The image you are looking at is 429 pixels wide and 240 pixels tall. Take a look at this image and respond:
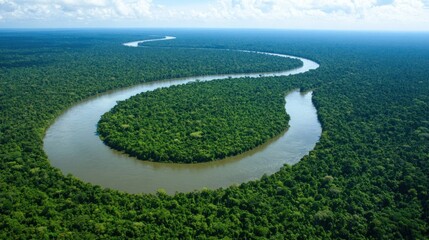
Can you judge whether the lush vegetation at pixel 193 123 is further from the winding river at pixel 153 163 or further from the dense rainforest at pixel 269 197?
the dense rainforest at pixel 269 197

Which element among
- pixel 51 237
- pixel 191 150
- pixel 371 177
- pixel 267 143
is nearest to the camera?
pixel 51 237

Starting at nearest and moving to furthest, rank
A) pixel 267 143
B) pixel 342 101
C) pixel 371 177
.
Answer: pixel 371 177, pixel 267 143, pixel 342 101

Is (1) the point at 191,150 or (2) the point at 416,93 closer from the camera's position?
(1) the point at 191,150

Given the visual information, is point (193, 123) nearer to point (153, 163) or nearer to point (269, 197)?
point (153, 163)

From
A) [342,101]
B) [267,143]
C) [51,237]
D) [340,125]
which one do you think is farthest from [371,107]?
[51,237]

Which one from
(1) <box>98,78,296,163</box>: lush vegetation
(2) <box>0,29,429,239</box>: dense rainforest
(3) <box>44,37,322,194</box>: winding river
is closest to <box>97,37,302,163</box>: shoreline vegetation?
(1) <box>98,78,296,163</box>: lush vegetation

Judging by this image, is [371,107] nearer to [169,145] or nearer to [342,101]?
[342,101]

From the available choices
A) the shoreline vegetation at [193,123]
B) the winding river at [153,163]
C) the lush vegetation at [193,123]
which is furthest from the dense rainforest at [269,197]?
the shoreline vegetation at [193,123]
